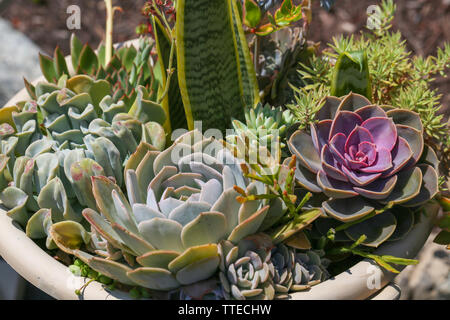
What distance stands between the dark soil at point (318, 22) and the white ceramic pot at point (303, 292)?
1.07m

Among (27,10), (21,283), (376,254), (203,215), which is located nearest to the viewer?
(203,215)

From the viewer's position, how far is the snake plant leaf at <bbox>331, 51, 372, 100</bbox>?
746 millimetres

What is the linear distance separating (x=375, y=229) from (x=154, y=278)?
0.32 m

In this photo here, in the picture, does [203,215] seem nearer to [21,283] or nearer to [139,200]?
[139,200]

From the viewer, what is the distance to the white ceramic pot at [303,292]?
2.28 ft

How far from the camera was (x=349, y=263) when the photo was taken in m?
0.79

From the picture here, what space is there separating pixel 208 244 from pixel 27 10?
169cm

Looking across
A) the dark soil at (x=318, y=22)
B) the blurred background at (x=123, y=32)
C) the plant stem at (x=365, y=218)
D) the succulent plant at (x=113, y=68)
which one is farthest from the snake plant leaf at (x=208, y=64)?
the dark soil at (x=318, y=22)

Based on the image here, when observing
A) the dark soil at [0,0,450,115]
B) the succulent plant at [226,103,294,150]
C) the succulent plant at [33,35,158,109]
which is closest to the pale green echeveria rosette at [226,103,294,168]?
the succulent plant at [226,103,294,150]

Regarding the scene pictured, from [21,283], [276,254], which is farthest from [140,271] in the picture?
[21,283]

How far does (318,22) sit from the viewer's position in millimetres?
1859

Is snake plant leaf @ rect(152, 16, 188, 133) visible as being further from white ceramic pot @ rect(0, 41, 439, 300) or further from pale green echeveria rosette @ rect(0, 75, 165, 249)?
white ceramic pot @ rect(0, 41, 439, 300)

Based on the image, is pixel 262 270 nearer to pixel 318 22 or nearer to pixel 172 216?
pixel 172 216

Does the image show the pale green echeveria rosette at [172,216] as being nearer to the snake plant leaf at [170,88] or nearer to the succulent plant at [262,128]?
the succulent plant at [262,128]
